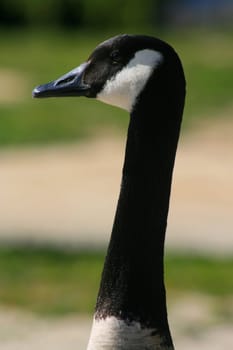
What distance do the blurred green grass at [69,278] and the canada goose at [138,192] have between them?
3.21 meters

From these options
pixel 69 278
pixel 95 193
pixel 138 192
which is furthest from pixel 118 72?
pixel 95 193

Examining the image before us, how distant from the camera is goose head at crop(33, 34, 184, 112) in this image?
3805 mm

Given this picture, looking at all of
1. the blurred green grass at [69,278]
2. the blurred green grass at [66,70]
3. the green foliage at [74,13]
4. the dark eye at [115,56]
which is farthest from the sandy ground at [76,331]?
the green foliage at [74,13]

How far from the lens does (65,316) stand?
712 cm

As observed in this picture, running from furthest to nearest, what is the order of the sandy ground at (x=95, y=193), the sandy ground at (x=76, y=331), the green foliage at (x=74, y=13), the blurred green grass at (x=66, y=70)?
the green foliage at (x=74, y=13) → the blurred green grass at (x=66, y=70) → the sandy ground at (x=95, y=193) → the sandy ground at (x=76, y=331)

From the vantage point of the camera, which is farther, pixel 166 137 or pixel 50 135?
pixel 50 135

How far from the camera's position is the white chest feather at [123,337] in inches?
155

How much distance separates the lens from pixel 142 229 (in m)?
3.95

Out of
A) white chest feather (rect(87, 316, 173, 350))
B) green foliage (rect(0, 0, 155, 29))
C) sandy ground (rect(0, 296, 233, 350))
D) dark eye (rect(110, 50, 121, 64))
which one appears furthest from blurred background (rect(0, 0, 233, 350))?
green foliage (rect(0, 0, 155, 29))

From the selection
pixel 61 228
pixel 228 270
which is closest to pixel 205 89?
pixel 61 228

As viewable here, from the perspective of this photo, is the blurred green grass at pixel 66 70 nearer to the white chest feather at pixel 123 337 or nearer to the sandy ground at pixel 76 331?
the sandy ground at pixel 76 331

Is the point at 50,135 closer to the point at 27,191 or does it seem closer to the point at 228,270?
the point at 27,191

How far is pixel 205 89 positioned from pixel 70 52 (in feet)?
14.2

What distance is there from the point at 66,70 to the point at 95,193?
704 centimetres
